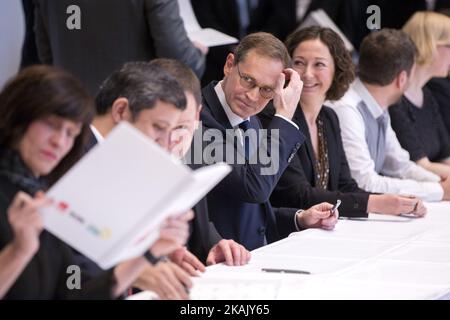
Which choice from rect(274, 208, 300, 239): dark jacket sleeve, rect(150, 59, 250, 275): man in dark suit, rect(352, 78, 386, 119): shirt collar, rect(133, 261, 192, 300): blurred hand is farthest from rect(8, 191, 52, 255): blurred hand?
rect(352, 78, 386, 119): shirt collar

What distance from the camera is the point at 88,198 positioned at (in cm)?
213

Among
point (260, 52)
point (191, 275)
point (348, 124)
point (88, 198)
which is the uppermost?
point (88, 198)

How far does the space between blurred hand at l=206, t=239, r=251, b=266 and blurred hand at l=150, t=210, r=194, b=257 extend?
2.66ft

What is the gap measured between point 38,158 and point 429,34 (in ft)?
11.9

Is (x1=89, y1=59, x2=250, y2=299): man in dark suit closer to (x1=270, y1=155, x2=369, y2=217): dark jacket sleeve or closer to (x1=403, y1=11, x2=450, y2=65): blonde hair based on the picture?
(x1=270, y1=155, x2=369, y2=217): dark jacket sleeve

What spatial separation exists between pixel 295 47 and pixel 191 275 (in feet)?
6.05

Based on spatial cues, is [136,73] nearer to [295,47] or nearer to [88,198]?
[88,198]

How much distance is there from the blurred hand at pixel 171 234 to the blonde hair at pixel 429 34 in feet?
11.2

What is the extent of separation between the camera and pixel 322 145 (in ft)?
14.5

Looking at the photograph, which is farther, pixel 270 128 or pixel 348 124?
pixel 348 124

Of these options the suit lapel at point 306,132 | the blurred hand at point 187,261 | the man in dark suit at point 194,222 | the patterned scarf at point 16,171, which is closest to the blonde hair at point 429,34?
the suit lapel at point 306,132

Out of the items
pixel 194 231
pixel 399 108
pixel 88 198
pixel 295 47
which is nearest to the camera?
pixel 88 198

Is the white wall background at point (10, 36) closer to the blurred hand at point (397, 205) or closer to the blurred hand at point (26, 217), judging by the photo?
the blurred hand at point (397, 205)

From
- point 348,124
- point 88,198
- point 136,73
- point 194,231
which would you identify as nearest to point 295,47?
point 348,124
